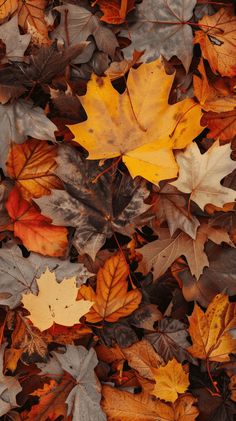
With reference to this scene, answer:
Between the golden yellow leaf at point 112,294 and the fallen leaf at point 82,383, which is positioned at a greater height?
the golden yellow leaf at point 112,294

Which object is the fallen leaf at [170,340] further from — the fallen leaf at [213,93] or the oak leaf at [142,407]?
the fallen leaf at [213,93]

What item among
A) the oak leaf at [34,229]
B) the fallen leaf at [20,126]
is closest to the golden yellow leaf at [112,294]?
the oak leaf at [34,229]

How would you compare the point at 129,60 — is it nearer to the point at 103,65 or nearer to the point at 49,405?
the point at 103,65


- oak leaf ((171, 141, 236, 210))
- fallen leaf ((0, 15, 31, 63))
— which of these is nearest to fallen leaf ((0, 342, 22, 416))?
oak leaf ((171, 141, 236, 210))

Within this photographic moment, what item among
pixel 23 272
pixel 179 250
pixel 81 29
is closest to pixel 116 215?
pixel 179 250

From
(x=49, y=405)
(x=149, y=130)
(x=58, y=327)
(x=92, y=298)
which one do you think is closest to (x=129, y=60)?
(x=149, y=130)
